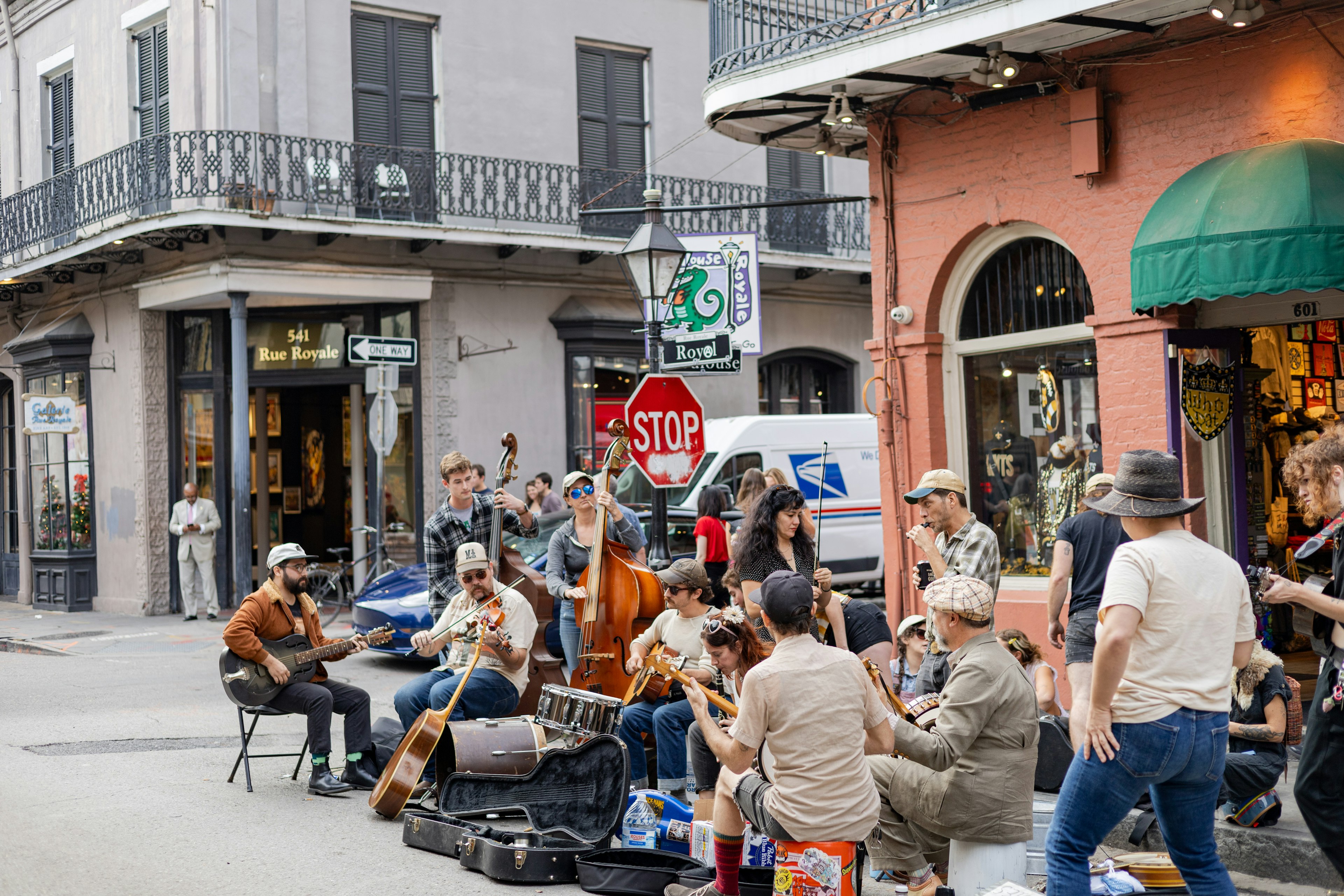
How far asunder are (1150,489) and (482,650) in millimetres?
4381

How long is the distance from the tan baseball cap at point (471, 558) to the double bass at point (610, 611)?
723 millimetres

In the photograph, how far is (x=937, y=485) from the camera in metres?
7.59

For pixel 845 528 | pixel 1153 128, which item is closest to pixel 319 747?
pixel 1153 128

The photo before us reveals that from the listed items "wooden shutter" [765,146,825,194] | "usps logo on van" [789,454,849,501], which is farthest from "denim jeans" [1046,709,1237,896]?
"wooden shutter" [765,146,825,194]

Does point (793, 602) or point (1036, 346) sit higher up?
point (1036, 346)

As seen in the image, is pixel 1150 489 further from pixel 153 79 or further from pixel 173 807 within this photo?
pixel 153 79

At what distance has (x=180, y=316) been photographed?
19.2 metres

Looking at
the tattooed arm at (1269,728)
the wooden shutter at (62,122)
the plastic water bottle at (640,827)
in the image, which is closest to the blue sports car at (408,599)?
the plastic water bottle at (640,827)

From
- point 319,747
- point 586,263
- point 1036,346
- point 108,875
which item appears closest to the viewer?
point 108,875

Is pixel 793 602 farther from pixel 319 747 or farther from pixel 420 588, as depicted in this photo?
pixel 420 588

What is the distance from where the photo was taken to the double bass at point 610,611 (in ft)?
27.0

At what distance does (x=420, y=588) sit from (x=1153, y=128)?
7.73 meters

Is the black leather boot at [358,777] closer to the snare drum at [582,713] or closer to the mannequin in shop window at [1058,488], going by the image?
the snare drum at [582,713]

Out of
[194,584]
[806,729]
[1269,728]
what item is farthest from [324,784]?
[194,584]
